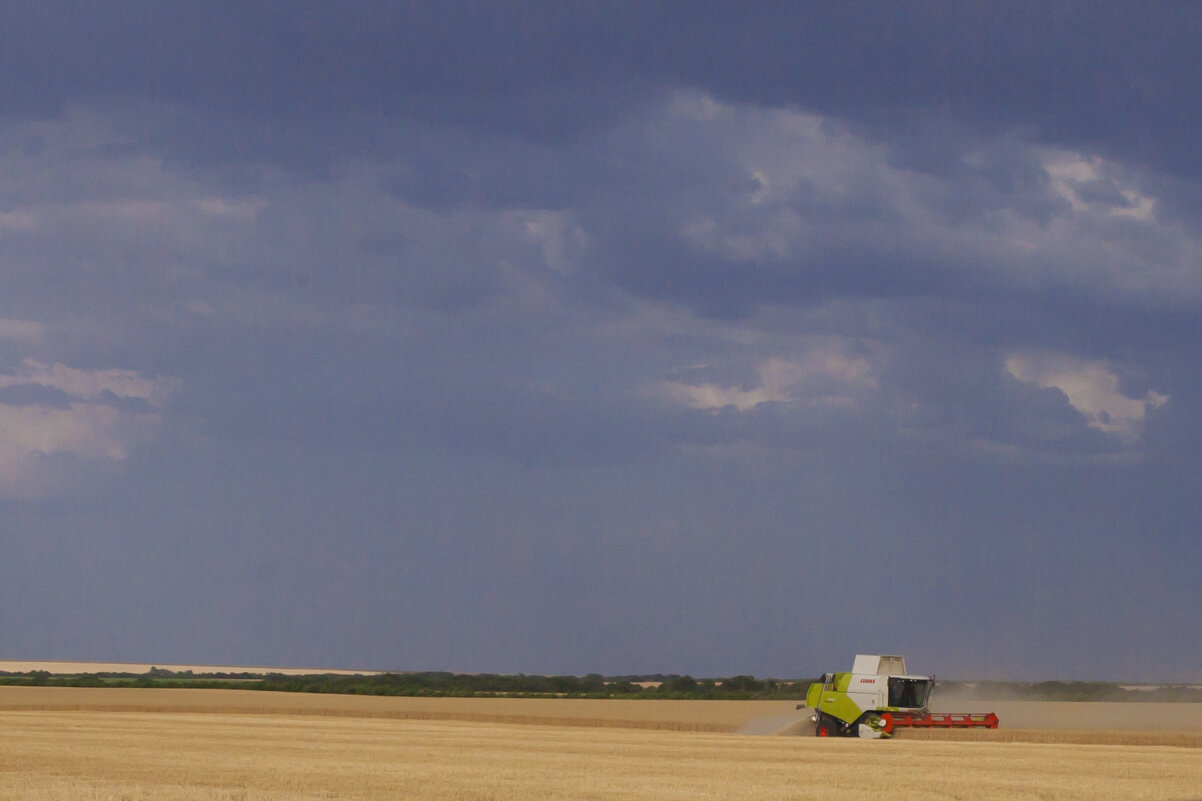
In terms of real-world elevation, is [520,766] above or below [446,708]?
above

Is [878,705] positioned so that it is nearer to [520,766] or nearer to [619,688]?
[520,766]

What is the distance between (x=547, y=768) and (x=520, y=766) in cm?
92

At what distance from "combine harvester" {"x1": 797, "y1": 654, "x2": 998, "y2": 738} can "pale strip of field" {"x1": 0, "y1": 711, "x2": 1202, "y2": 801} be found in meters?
4.43

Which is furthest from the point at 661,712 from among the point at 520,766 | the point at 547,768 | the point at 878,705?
the point at 547,768

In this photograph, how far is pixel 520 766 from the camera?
108 feet

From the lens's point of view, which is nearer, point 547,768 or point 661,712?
point 547,768

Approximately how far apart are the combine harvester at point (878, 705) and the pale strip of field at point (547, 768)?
443 cm

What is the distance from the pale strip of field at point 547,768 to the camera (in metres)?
26.1

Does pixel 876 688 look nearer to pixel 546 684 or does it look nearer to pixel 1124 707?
pixel 1124 707

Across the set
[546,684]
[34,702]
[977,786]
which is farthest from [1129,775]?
[546,684]

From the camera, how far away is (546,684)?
495 feet

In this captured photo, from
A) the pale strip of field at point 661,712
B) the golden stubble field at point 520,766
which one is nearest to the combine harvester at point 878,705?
the pale strip of field at point 661,712

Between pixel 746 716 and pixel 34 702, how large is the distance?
5034cm

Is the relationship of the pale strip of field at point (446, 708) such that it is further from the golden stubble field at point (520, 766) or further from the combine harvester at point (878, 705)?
the golden stubble field at point (520, 766)
